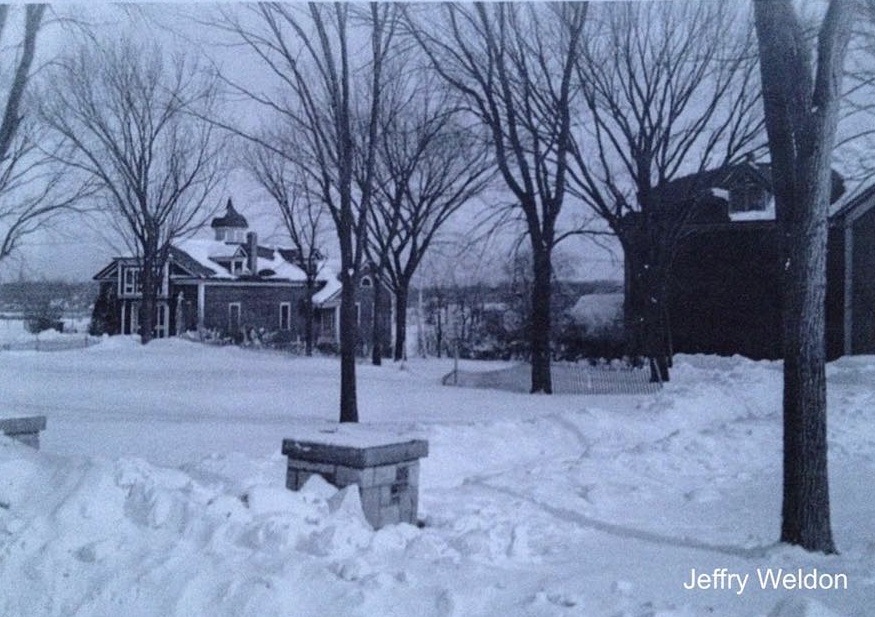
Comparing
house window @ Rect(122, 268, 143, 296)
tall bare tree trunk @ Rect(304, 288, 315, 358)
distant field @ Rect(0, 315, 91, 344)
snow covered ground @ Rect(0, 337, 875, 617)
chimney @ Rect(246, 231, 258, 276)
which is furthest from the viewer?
tall bare tree trunk @ Rect(304, 288, 315, 358)

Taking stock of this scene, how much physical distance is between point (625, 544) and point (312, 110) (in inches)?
228

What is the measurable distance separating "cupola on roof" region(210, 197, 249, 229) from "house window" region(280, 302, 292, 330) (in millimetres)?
2061

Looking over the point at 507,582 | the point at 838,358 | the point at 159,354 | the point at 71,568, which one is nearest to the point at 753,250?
the point at 838,358

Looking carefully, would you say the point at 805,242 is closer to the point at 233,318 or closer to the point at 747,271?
the point at 747,271

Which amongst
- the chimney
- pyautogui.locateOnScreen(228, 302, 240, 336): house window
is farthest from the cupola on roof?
pyautogui.locateOnScreen(228, 302, 240, 336): house window

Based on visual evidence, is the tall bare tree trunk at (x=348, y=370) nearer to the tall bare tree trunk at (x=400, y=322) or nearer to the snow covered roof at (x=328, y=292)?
the snow covered roof at (x=328, y=292)

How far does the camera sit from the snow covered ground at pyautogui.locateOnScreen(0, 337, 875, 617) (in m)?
3.65

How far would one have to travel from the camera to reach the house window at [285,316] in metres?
11.6

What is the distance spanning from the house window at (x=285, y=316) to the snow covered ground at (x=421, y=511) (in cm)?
221

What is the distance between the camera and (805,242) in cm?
471

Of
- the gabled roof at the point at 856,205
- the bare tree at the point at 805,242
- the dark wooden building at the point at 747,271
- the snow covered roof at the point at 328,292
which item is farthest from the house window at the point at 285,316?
the bare tree at the point at 805,242

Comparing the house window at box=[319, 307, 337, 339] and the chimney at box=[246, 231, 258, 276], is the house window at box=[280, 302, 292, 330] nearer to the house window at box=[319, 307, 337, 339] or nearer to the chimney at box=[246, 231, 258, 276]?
the house window at box=[319, 307, 337, 339]

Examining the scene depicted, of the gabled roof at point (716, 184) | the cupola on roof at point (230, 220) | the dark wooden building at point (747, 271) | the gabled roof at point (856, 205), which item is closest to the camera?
the dark wooden building at point (747, 271)

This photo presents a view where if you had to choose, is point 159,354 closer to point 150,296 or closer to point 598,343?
point 150,296
